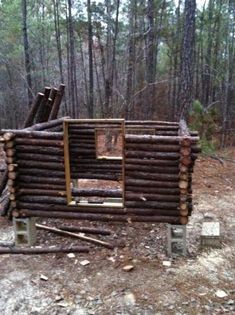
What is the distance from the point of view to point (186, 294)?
15.2ft

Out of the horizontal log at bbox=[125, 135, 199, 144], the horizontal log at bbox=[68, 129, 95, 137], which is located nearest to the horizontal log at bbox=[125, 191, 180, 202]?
the horizontal log at bbox=[125, 135, 199, 144]

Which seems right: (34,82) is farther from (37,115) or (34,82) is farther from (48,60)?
(37,115)

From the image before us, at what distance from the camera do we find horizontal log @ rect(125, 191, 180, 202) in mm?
5484

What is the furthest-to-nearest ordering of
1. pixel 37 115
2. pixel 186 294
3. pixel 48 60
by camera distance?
pixel 48 60 < pixel 37 115 < pixel 186 294

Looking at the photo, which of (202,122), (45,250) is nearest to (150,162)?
(45,250)

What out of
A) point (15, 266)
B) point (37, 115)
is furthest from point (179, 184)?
point (37, 115)

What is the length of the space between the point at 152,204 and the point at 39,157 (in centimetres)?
192

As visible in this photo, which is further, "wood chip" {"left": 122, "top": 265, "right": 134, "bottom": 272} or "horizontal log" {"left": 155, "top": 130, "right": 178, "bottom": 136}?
"horizontal log" {"left": 155, "top": 130, "right": 178, "bottom": 136}

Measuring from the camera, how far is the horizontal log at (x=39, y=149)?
5.67m

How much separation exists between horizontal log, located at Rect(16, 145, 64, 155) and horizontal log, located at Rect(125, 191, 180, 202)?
1248 mm

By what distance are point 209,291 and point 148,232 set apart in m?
1.93

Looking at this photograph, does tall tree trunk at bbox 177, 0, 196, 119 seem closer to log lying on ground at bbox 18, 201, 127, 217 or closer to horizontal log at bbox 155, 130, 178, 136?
horizontal log at bbox 155, 130, 178, 136

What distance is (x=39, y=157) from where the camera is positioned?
5.71 m

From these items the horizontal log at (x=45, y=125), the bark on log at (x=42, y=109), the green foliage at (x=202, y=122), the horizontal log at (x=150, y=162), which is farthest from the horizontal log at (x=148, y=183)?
the green foliage at (x=202, y=122)
